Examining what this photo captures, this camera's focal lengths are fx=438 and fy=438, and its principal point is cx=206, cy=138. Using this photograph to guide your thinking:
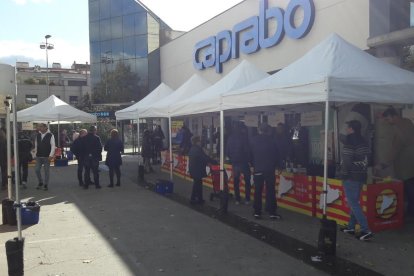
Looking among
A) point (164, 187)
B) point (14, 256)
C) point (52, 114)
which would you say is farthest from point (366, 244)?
point (52, 114)

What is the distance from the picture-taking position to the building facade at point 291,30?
1053 centimetres

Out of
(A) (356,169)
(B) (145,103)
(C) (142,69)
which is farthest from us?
(C) (142,69)

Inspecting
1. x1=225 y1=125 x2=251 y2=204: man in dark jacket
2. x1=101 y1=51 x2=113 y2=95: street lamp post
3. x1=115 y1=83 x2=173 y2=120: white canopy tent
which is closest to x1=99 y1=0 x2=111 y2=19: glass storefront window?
x1=101 y1=51 x2=113 y2=95: street lamp post

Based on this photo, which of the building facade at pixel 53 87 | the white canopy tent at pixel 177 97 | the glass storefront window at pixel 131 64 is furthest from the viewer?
the building facade at pixel 53 87

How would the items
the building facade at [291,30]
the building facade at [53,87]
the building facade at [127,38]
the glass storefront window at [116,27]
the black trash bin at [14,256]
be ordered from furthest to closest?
the building facade at [53,87] < the glass storefront window at [116,27] < the building facade at [127,38] < the building facade at [291,30] < the black trash bin at [14,256]

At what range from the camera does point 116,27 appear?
33.9 meters

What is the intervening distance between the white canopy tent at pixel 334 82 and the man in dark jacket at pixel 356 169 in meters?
0.36

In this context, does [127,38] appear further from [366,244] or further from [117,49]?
[366,244]

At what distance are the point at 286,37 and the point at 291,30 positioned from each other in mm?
473

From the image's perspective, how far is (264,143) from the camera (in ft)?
25.7

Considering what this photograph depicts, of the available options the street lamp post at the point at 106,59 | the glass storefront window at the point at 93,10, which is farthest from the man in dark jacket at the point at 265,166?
the glass storefront window at the point at 93,10

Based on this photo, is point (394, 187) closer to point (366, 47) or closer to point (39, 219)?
point (366, 47)

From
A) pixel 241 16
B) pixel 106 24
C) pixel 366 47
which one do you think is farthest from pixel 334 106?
pixel 106 24

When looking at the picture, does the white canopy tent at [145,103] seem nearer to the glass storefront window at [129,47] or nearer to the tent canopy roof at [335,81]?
the tent canopy roof at [335,81]
